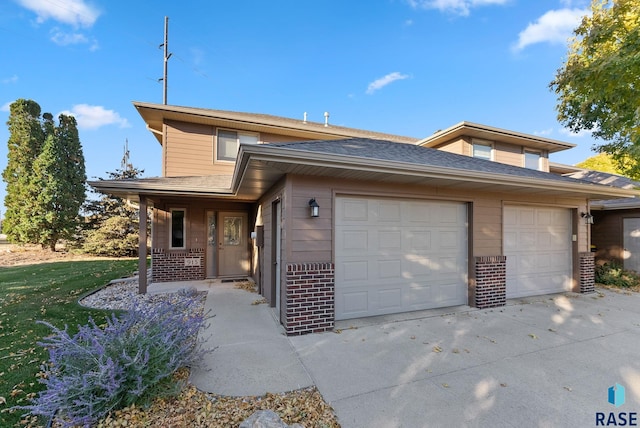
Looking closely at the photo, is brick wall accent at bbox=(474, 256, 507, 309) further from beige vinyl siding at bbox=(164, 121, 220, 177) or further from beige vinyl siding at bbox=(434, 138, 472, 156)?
beige vinyl siding at bbox=(164, 121, 220, 177)

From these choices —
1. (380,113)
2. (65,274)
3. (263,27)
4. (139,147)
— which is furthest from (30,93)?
(380,113)

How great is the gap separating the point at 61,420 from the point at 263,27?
11129mm

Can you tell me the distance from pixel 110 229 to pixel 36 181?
4142 millimetres

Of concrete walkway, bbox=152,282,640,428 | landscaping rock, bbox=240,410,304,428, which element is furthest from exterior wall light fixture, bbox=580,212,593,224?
landscaping rock, bbox=240,410,304,428

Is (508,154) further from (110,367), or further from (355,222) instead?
(110,367)

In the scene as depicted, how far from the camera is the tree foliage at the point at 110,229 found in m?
14.7

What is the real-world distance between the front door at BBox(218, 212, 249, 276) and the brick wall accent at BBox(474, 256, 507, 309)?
6703 mm

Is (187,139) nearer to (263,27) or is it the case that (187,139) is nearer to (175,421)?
(263,27)

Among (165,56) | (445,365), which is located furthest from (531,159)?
(165,56)

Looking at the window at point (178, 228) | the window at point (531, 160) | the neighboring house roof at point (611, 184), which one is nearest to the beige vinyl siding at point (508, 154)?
the window at point (531, 160)

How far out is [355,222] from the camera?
197 inches

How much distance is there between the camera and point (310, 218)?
4.52 m

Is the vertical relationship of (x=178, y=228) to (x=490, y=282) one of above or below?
above

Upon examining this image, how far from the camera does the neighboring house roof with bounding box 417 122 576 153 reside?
9734 millimetres
